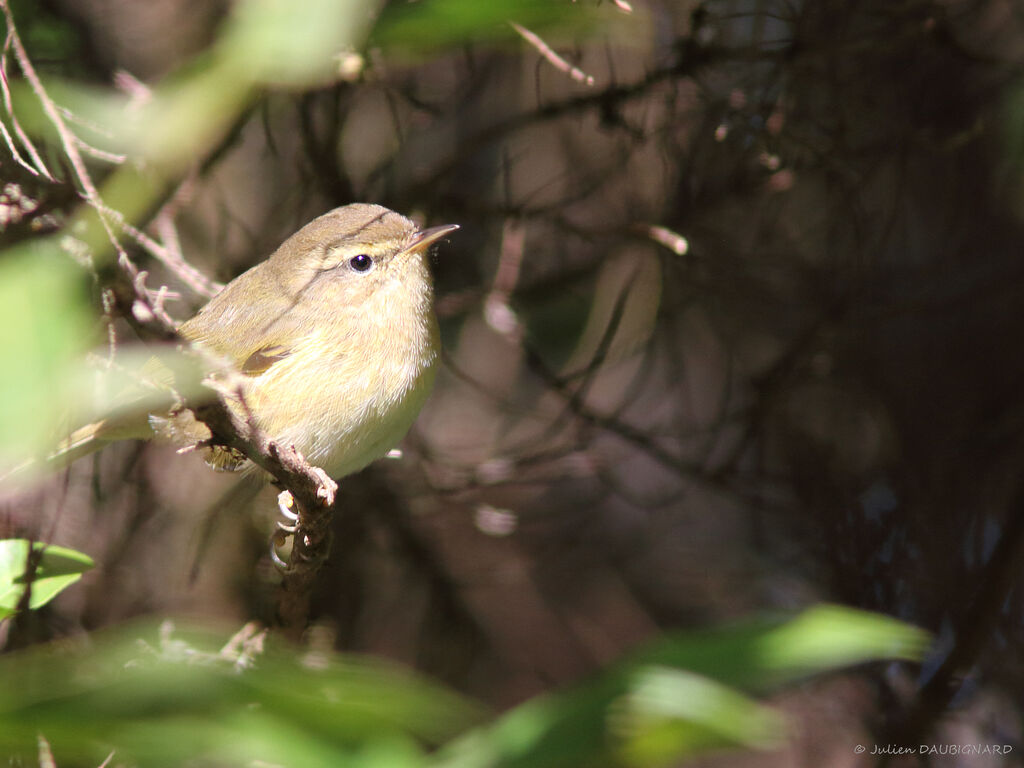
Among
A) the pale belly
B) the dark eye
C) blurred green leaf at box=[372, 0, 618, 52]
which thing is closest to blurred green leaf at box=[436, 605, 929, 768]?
blurred green leaf at box=[372, 0, 618, 52]

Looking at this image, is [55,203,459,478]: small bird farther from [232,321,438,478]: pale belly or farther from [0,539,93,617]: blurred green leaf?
[0,539,93,617]: blurred green leaf

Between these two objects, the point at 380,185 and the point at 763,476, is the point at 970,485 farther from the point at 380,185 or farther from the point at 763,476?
the point at 380,185

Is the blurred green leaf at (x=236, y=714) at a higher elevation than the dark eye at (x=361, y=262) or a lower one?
lower

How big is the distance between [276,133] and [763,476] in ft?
7.52

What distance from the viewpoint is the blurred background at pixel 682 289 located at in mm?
3357

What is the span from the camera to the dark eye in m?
2.99

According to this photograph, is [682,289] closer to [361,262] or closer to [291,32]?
[361,262]

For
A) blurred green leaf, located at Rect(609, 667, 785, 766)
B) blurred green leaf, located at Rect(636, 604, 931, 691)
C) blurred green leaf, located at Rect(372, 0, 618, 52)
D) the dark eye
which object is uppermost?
the dark eye

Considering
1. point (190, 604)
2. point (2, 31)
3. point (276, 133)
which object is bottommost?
point (190, 604)

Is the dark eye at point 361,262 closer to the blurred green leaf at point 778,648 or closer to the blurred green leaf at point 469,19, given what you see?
the blurred green leaf at point 469,19

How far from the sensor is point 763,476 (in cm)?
393

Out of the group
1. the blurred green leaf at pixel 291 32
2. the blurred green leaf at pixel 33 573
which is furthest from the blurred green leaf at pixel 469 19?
the blurred green leaf at pixel 33 573

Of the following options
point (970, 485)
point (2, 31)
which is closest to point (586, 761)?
point (2, 31)

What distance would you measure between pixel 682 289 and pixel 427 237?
1456 millimetres
